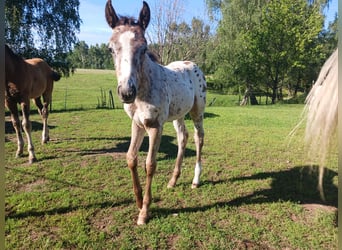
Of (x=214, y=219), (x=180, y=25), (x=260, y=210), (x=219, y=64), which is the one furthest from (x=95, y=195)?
(x=219, y=64)

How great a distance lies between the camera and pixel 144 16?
8.43 ft

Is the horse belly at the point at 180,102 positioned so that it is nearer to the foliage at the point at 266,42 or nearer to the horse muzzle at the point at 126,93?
the horse muzzle at the point at 126,93

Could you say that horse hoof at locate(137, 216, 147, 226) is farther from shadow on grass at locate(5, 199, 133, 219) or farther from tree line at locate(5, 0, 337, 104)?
tree line at locate(5, 0, 337, 104)

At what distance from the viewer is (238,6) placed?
23781 millimetres

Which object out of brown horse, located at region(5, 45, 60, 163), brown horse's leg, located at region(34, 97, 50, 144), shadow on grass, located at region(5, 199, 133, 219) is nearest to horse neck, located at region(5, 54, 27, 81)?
brown horse, located at region(5, 45, 60, 163)

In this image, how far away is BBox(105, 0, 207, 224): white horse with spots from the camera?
2.27 meters

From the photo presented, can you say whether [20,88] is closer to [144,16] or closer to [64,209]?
[64,209]

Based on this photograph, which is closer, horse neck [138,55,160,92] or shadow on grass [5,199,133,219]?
horse neck [138,55,160,92]

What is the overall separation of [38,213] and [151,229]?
1.44 metres

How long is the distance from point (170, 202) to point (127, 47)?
2135mm

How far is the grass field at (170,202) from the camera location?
8.67ft

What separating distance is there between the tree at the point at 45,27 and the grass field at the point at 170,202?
8022 millimetres

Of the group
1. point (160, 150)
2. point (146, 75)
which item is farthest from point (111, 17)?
point (160, 150)

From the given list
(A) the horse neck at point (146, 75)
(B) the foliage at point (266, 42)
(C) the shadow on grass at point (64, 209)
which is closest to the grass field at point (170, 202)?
(C) the shadow on grass at point (64, 209)
